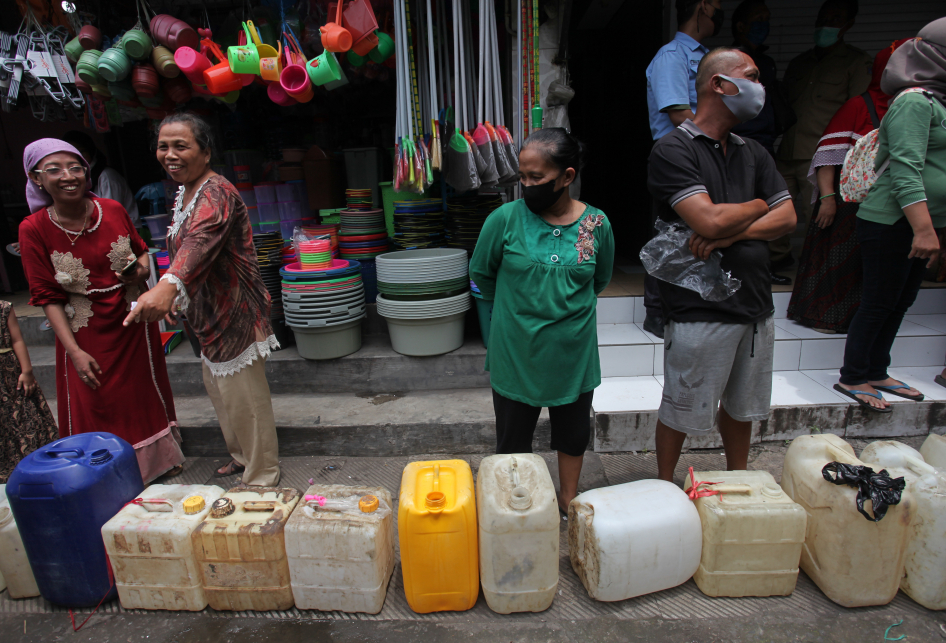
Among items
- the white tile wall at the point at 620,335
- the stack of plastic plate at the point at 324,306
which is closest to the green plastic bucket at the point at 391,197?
the stack of plastic plate at the point at 324,306

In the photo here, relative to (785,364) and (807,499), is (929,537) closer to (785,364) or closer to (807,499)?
(807,499)

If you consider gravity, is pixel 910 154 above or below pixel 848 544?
above

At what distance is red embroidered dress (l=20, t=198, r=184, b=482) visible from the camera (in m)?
2.62

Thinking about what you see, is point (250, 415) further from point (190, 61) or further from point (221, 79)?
point (190, 61)

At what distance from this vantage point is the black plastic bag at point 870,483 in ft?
6.17

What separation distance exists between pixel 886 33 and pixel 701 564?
6.10m

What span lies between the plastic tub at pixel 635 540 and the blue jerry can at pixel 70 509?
1938 mm

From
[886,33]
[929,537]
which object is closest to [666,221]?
[929,537]

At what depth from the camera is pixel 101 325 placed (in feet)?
9.02

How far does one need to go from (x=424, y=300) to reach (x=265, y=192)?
79.0 inches

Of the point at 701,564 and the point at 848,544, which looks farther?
the point at 701,564

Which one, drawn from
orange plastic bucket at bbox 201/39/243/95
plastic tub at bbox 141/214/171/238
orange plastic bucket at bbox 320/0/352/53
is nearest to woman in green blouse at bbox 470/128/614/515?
orange plastic bucket at bbox 320/0/352/53

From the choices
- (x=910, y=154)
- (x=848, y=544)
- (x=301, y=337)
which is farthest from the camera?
(x=301, y=337)

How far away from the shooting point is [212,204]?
234cm
